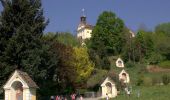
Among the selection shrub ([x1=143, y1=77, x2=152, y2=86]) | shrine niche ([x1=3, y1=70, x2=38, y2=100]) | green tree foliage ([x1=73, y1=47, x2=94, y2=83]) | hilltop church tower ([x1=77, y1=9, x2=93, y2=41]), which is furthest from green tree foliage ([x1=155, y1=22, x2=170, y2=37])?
shrine niche ([x1=3, y1=70, x2=38, y2=100])

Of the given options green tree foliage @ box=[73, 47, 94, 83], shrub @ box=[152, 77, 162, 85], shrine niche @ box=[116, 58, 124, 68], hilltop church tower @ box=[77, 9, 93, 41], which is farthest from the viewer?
hilltop church tower @ box=[77, 9, 93, 41]

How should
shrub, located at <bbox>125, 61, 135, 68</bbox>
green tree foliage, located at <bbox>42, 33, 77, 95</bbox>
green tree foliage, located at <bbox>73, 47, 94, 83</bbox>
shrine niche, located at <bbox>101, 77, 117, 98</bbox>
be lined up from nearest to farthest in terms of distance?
1. shrine niche, located at <bbox>101, 77, 117, 98</bbox>
2. green tree foliage, located at <bbox>42, 33, 77, 95</bbox>
3. green tree foliage, located at <bbox>73, 47, 94, 83</bbox>
4. shrub, located at <bbox>125, 61, 135, 68</bbox>

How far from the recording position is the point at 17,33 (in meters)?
54.1

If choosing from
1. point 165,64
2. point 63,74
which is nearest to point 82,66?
point 63,74

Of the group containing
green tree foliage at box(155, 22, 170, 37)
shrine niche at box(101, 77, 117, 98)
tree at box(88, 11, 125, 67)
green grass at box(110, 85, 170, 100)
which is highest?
green tree foliage at box(155, 22, 170, 37)

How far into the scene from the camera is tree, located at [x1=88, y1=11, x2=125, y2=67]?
379 feet

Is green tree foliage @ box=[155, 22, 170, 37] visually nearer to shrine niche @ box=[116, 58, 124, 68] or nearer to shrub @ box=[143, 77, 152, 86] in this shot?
shrine niche @ box=[116, 58, 124, 68]

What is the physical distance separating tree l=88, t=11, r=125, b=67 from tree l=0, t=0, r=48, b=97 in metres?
55.6

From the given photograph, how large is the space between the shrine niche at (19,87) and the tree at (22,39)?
13.1m

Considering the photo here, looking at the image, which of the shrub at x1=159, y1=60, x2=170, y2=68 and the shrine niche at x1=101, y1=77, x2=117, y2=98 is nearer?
the shrine niche at x1=101, y1=77, x2=117, y2=98

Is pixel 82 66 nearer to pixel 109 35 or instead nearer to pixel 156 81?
pixel 156 81

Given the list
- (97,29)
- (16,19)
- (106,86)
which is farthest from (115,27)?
(16,19)

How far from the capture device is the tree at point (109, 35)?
379ft

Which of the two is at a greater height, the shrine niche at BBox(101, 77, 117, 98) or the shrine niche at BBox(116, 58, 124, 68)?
the shrine niche at BBox(116, 58, 124, 68)
